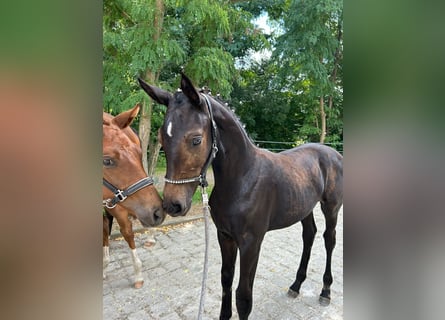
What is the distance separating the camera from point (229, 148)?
5.32 ft

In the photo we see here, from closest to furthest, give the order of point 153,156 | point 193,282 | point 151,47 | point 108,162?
point 108,162
point 193,282
point 151,47
point 153,156

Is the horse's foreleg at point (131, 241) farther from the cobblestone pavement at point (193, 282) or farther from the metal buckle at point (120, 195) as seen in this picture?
the metal buckle at point (120, 195)

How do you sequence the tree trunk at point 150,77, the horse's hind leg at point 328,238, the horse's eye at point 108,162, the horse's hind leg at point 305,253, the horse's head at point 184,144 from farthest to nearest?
the tree trunk at point 150,77 < the horse's hind leg at point 305,253 < the horse's hind leg at point 328,238 < the horse's eye at point 108,162 < the horse's head at point 184,144

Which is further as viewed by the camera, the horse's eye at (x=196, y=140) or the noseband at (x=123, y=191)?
the noseband at (x=123, y=191)

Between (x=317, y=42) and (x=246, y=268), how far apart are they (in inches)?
227

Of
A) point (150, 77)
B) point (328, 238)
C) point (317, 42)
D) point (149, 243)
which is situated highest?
point (317, 42)

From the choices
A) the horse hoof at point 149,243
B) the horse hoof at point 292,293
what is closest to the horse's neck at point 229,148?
the horse hoof at point 292,293

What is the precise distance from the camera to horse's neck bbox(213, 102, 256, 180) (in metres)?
1.58

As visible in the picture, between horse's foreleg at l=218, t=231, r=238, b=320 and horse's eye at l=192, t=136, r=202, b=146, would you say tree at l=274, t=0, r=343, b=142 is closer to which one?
horse's foreleg at l=218, t=231, r=238, b=320

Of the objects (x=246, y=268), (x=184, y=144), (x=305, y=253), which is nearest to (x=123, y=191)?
(x=184, y=144)

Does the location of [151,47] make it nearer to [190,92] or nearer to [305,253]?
[190,92]

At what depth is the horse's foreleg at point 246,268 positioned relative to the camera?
1647 millimetres

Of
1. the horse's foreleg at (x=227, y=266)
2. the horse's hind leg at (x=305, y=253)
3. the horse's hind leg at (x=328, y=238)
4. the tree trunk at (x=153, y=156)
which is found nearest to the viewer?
the horse's foreleg at (x=227, y=266)
